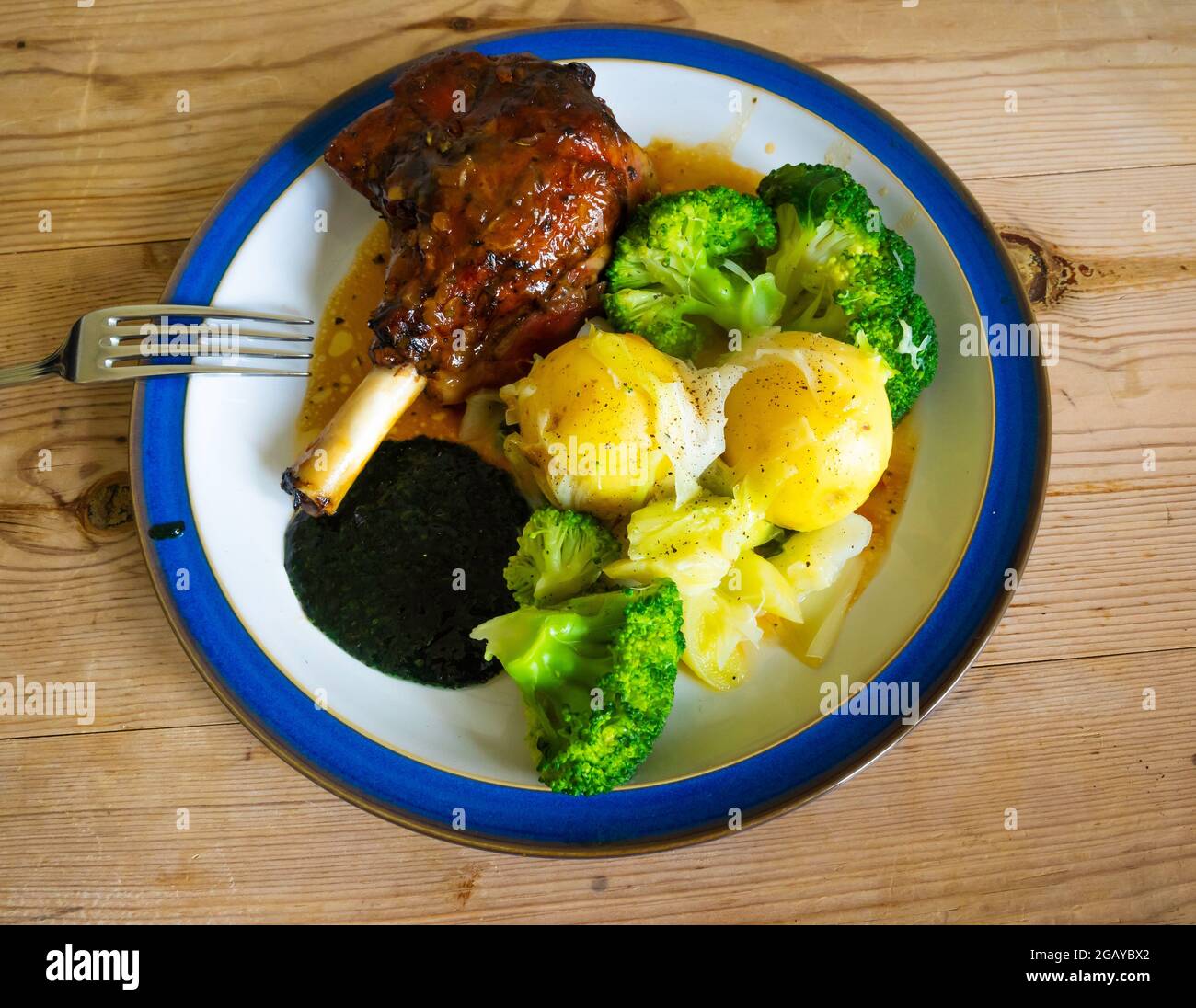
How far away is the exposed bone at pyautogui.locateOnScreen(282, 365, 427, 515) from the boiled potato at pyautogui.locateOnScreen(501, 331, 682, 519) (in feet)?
1.41

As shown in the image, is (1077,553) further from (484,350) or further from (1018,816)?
(484,350)

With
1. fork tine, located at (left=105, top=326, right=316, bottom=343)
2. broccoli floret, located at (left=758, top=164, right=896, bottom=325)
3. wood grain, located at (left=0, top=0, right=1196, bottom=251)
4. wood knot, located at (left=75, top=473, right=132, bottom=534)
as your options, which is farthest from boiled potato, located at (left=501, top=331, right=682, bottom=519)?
wood grain, located at (left=0, top=0, right=1196, bottom=251)

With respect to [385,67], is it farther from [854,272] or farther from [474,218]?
[854,272]

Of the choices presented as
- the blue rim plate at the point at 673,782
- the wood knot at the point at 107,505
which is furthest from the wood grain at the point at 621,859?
the wood knot at the point at 107,505

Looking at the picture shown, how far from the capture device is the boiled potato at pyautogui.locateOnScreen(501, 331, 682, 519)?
99.0 inches

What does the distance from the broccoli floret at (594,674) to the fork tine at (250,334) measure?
3.75 ft

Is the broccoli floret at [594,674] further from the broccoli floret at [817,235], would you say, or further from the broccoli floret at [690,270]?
the broccoli floret at [817,235]

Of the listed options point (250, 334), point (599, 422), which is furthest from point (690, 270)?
point (250, 334)

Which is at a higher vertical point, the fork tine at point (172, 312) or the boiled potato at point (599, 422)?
the fork tine at point (172, 312)

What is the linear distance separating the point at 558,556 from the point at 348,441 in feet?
2.46

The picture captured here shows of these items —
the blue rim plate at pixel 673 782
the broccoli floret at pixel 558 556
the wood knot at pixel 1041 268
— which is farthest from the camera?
the wood knot at pixel 1041 268

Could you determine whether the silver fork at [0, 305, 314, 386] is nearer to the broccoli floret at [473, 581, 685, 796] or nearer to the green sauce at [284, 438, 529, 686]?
the green sauce at [284, 438, 529, 686]

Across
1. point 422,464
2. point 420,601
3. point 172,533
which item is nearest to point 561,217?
point 422,464

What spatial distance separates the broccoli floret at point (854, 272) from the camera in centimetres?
262
